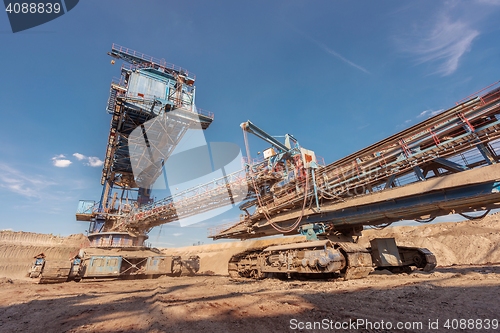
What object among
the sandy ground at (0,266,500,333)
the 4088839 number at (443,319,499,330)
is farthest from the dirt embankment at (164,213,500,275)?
the 4088839 number at (443,319,499,330)

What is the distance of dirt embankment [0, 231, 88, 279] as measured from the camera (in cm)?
2552

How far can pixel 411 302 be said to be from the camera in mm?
4645

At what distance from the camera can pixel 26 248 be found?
1088 inches

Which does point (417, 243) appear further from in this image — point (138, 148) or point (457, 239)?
point (138, 148)

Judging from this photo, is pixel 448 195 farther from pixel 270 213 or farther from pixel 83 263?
pixel 83 263

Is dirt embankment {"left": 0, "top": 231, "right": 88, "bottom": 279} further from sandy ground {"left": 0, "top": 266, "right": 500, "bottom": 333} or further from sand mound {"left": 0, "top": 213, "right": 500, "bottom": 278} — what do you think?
sandy ground {"left": 0, "top": 266, "right": 500, "bottom": 333}

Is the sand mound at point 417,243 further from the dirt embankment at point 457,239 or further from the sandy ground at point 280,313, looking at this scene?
the sandy ground at point 280,313

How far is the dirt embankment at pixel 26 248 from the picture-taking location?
25525 mm

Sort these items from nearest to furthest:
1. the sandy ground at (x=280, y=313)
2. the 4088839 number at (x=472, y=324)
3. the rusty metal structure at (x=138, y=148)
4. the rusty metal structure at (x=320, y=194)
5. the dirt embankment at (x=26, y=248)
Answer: the 4088839 number at (x=472, y=324), the sandy ground at (x=280, y=313), the rusty metal structure at (x=320, y=194), the rusty metal structure at (x=138, y=148), the dirt embankment at (x=26, y=248)

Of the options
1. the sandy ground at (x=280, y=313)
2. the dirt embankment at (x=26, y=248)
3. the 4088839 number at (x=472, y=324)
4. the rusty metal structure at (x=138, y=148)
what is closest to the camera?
the 4088839 number at (x=472, y=324)

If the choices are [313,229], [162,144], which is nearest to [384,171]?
[313,229]

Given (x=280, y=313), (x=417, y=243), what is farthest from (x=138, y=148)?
(x=417, y=243)

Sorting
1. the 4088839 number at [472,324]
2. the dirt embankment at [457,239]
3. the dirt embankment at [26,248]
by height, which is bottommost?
the 4088839 number at [472,324]

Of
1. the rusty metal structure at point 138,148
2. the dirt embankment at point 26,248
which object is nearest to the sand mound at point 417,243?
the dirt embankment at point 26,248
